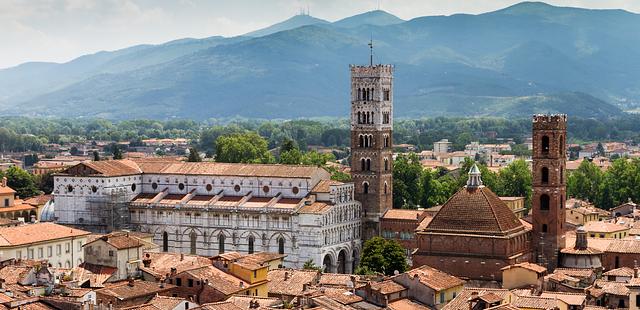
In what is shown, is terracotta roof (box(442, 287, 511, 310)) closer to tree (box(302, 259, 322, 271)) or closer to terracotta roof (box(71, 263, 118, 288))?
terracotta roof (box(71, 263, 118, 288))

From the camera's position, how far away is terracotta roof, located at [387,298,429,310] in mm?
53450

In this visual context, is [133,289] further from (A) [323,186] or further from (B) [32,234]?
(A) [323,186]

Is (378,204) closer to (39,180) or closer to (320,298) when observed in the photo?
(320,298)

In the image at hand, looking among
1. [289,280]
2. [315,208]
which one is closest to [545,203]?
[315,208]

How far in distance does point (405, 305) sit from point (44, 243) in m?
25.4

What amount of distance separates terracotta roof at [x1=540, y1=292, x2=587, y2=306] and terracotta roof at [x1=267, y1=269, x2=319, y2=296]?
11907mm

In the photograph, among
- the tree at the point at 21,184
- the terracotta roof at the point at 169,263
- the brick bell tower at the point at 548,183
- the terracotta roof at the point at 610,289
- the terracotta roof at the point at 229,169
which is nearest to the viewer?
the terracotta roof at the point at 610,289

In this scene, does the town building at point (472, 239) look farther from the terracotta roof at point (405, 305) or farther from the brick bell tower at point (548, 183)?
the terracotta roof at point (405, 305)

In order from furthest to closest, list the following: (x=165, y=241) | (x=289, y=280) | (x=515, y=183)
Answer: (x=515, y=183)
(x=165, y=241)
(x=289, y=280)

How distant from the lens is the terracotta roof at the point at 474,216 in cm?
6844

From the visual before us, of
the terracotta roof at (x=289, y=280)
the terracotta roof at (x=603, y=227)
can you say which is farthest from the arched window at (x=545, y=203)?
the terracotta roof at (x=289, y=280)

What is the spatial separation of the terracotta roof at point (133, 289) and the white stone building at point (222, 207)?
2653 centimetres

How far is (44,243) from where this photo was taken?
2749 inches

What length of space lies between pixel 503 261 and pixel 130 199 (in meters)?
33.6
